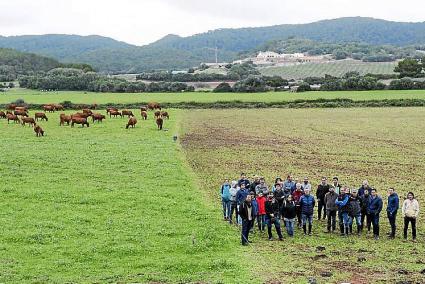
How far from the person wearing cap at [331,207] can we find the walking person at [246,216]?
10.5 ft

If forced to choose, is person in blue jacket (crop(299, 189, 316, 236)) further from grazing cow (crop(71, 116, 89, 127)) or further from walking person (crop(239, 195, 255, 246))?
grazing cow (crop(71, 116, 89, 127))

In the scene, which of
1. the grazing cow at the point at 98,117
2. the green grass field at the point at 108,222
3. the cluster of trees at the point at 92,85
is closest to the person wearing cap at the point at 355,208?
the green grass field at the point at 108,222

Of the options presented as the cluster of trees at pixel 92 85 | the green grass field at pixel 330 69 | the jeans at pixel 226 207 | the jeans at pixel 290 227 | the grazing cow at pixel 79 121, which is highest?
the green grass field at pixel 330 69

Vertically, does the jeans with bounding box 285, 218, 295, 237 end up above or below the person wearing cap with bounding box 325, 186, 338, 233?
below

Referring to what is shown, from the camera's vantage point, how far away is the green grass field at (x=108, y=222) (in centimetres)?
1698

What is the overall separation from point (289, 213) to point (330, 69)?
144 meters

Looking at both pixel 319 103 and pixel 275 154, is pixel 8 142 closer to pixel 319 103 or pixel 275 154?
pixel 275 154

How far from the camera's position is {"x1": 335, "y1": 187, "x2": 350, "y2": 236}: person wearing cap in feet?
68.2

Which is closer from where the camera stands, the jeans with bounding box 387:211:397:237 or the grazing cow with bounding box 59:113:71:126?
the jeans with bounding box 387:211:397:237

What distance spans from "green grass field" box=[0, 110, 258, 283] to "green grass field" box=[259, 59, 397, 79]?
114m

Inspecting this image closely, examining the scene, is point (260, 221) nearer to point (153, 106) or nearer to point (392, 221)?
point (392, 221)

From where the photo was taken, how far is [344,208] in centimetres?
2081

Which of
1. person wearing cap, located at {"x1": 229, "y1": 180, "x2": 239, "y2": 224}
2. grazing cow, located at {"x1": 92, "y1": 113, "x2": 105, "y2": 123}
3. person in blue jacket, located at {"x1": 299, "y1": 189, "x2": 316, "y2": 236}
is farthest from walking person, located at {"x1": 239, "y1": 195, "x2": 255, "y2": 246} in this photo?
grazing cow, located at {"x1": 92, "y1": 113, "x2": 105, "y2": 123}

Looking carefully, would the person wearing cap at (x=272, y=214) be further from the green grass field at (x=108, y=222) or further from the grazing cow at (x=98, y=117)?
the grazing cow at (x=98, y=117)
